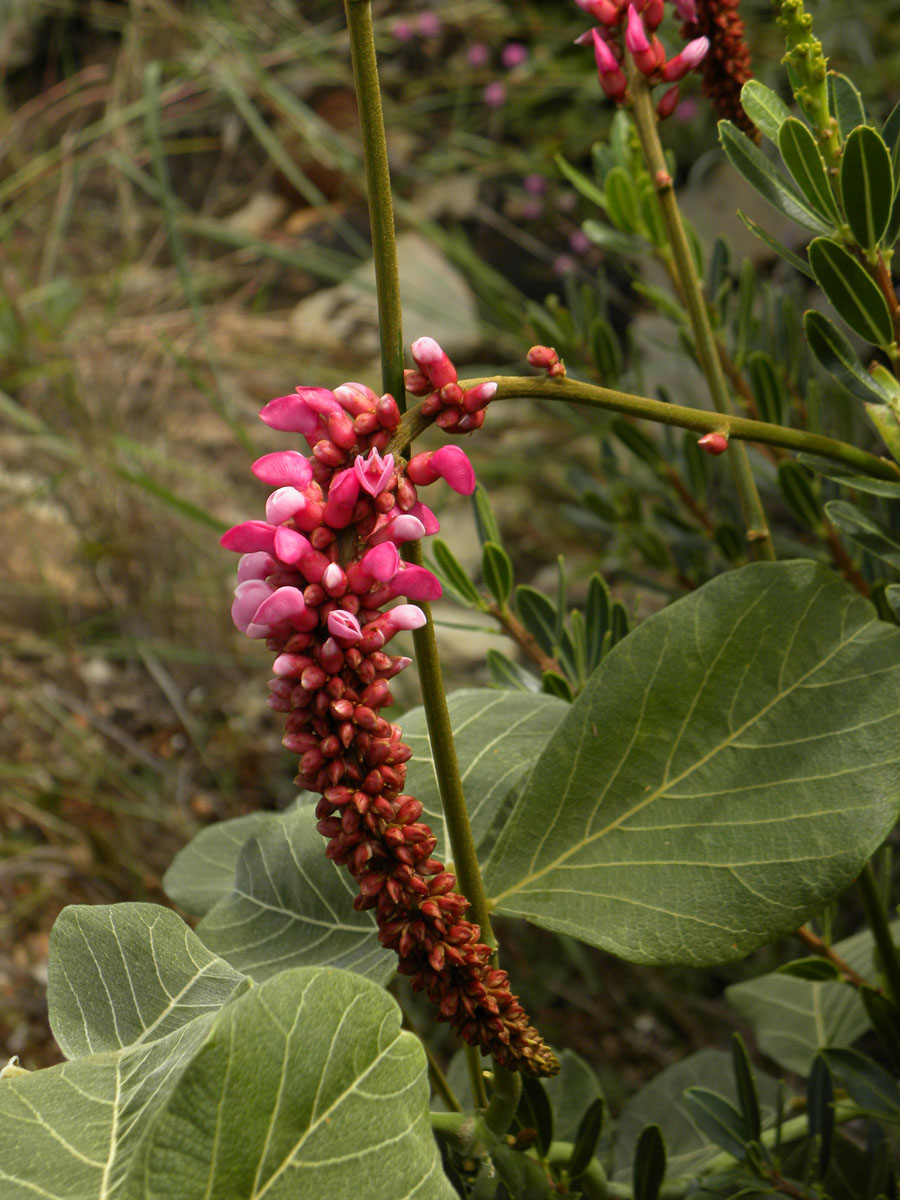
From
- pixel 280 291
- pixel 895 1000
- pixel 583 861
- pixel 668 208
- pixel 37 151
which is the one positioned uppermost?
pixel 37 151

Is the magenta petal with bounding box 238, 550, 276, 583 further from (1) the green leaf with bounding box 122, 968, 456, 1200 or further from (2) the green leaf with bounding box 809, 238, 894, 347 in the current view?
(2) the green leaf with bounding box 809, 238, 894, 347

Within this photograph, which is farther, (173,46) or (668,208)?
(173,46)

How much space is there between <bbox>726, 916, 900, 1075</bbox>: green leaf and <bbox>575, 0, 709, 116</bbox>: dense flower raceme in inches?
18.5

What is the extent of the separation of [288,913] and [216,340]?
6.48ft

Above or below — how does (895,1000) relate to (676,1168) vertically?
above

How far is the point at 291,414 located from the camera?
294 mm

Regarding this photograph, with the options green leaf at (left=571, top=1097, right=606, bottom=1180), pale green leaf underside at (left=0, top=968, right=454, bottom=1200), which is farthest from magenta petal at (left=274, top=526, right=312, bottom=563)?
green leaf at (left=571, top=1097, right=606, bottom=1180)

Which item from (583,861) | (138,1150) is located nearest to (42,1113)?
(138,1150)

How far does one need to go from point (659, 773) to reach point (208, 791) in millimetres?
1301

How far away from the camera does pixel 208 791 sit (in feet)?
5.07

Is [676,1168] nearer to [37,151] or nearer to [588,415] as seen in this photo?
[588,415]

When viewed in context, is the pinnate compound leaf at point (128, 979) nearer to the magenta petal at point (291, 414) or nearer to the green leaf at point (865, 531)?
the magenta petal at point (291, 414)

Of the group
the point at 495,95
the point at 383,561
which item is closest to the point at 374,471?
the point at 383,561

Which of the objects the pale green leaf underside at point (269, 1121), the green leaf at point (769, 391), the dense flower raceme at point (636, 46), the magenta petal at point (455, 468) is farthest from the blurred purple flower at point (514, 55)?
the pale green leaf underside at point (269, 1121)
